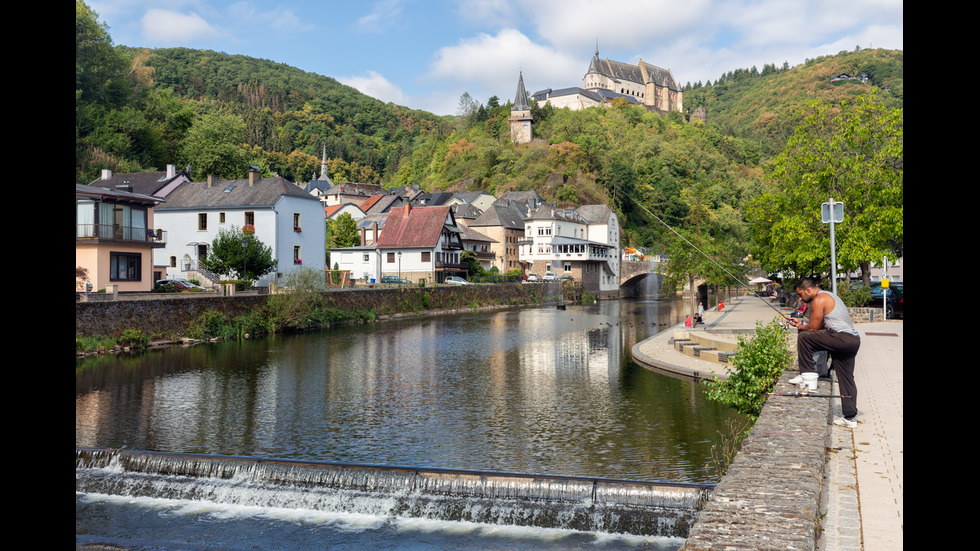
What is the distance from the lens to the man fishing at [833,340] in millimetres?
8891

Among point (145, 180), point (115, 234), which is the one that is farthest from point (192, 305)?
point (145, 180)

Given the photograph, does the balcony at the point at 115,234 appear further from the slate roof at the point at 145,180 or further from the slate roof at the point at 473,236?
the slate roof at the point at 473,236

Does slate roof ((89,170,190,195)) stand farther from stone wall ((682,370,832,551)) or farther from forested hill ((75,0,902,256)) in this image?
stone wall ((682,370,832,551))

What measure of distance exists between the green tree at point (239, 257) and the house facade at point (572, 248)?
43.0 metres

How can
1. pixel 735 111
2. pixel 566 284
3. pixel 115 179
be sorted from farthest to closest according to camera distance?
pixel 735 111, pixel 566 284, pixel 115 179

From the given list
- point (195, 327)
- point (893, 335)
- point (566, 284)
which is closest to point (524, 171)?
point (566, 284)

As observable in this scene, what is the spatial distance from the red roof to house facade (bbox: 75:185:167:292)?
3019cm

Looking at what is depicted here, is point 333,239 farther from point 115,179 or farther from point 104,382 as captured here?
point 104,382

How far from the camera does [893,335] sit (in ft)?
71.8

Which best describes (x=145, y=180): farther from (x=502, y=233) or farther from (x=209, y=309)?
(x=502, y=233)

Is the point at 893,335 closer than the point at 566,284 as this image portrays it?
Yes
